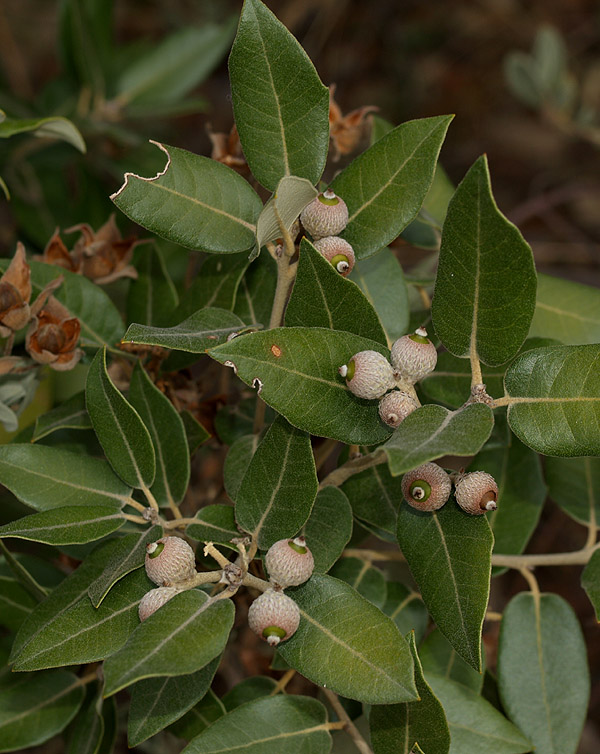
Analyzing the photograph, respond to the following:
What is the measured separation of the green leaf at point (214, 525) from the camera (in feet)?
3.48

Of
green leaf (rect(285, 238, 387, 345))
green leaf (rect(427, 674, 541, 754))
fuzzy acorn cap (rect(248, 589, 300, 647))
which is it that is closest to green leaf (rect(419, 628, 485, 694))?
green leaf (rect(427, 674, 541, 754))

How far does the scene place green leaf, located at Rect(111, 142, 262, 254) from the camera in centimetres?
100

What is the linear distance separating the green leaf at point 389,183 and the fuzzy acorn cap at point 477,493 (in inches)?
12.5

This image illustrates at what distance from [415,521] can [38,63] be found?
3.26 meters

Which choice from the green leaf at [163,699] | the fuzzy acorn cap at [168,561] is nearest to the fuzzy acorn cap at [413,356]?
the fuzzy acorn cap at [168,561]

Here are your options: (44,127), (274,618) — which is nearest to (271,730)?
(274,618)

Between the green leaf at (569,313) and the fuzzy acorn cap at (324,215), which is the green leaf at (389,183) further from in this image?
the green leaf at (569,313)

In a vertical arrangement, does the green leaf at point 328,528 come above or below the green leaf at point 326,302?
below

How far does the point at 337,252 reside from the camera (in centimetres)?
102

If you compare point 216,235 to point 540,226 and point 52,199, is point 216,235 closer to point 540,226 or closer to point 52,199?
point 52,199

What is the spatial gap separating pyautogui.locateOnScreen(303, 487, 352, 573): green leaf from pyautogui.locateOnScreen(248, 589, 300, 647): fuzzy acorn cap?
4.1 inches

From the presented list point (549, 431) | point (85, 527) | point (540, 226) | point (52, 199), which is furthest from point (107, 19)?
point (540, 226)

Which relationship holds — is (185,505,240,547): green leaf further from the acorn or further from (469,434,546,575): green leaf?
(469,434,546,575): green leaf

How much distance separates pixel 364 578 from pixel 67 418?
0.51m
